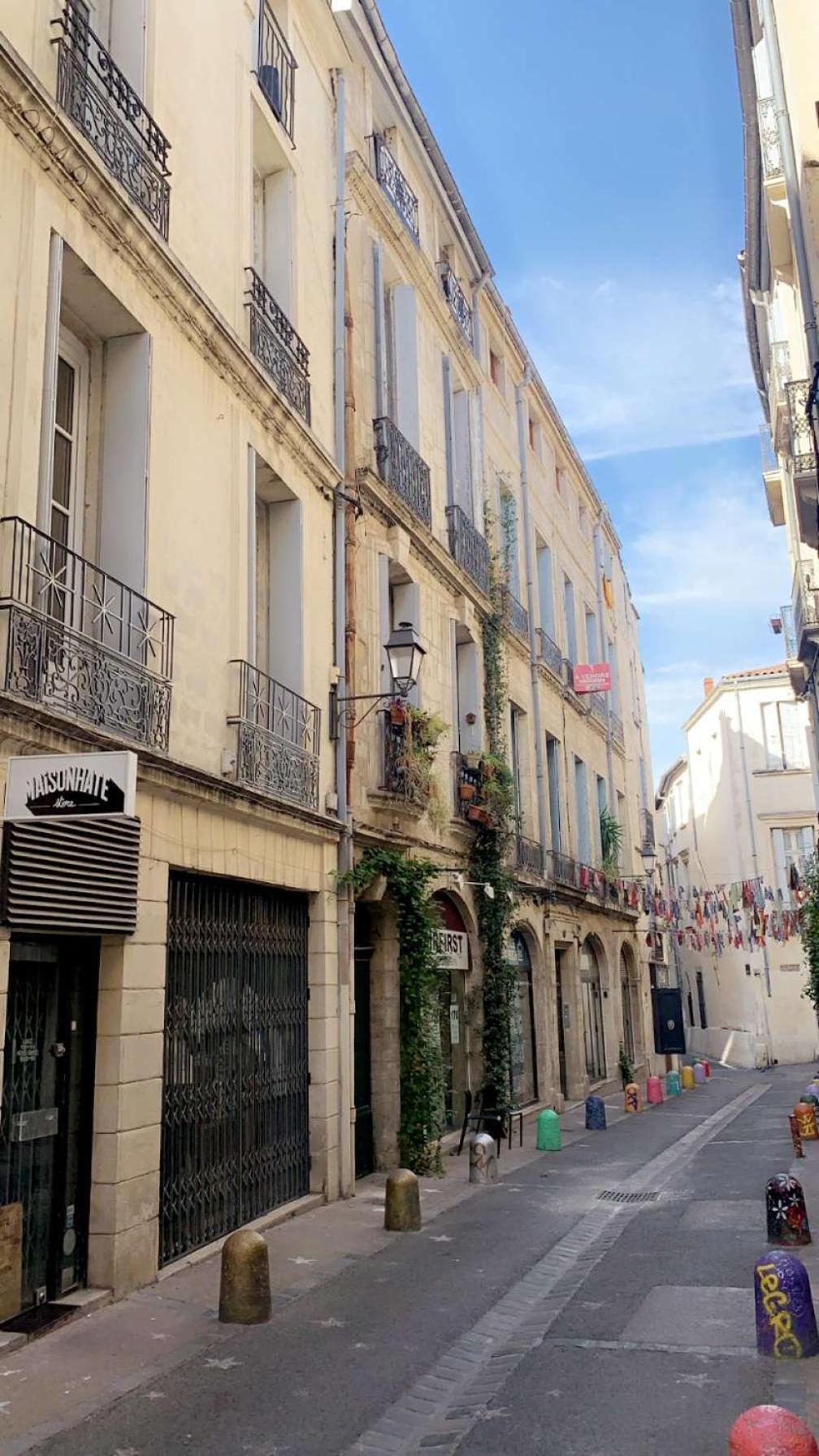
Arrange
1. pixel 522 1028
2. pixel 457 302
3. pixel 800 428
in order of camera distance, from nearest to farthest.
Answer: pixel 800 428 < pixel 457 302 < pixel 522 1028

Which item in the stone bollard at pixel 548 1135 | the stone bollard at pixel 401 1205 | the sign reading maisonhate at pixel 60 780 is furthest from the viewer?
the stone bollard at pixel 548 1135

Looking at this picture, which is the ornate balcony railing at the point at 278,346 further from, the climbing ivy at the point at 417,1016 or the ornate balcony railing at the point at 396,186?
the climbing ivy at the point at 417,1016

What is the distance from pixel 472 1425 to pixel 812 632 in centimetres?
1512

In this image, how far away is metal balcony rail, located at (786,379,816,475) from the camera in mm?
16422

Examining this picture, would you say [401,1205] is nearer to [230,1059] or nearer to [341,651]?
[230,1059]

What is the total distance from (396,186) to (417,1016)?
1102 centimetres

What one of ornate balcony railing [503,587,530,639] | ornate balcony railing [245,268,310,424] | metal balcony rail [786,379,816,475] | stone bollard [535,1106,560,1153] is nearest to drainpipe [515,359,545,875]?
ornate balcony railing [503,587,530,639]

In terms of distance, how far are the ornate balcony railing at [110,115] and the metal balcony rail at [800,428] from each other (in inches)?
423

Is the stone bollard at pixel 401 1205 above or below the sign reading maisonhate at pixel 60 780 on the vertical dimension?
below

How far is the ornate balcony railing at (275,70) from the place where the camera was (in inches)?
443

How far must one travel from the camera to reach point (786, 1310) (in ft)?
18.6

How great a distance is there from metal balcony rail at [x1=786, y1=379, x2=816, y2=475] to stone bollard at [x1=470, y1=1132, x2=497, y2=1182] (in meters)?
10.3

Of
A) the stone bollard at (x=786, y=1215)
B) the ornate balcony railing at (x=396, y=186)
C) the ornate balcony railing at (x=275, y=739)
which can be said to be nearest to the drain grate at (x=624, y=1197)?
the stone bollard at (x=786, y=1215)

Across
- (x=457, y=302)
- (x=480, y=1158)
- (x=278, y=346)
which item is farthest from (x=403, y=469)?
(x=480, y=1158)
